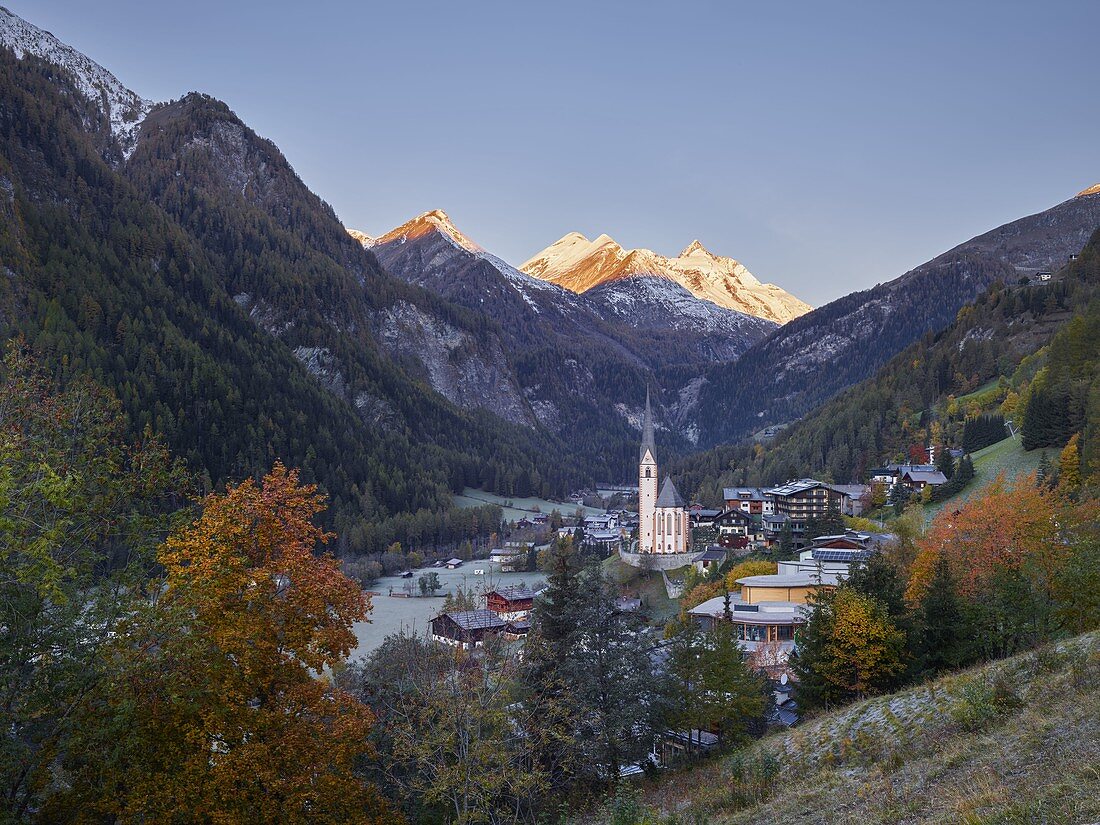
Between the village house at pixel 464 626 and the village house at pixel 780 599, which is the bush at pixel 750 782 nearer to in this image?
the village house at pixel 780 599

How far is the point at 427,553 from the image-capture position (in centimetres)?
13038

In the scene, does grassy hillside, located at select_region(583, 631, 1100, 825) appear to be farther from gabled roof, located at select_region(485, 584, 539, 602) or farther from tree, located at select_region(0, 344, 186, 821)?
gabled roof, located at select_region(485, 584, 539, 602)

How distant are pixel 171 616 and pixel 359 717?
519 cm

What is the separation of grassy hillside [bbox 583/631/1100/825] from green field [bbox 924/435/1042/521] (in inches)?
1892

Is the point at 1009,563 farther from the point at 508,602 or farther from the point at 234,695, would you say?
the point at 508,602

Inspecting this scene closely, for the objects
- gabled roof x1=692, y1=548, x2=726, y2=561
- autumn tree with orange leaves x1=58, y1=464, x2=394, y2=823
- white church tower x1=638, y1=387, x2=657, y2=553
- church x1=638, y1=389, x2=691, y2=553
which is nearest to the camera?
autumn tree with orange leaves x1=58, y1=464, x2=394, y2=823

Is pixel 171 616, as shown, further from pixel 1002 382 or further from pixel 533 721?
pixel 1002 382

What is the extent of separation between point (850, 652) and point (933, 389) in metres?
108

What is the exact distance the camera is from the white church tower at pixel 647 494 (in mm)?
94750

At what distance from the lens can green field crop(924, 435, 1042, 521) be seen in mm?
65812

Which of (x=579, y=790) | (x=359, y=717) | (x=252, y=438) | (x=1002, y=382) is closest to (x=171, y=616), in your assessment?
(x=359, y=717)

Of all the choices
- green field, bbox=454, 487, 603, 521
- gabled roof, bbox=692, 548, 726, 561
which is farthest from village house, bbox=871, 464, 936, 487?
green field, bbox=454, 487, 603, 521

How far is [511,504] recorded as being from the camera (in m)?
186

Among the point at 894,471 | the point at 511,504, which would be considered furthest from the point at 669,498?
the point at 511,504
